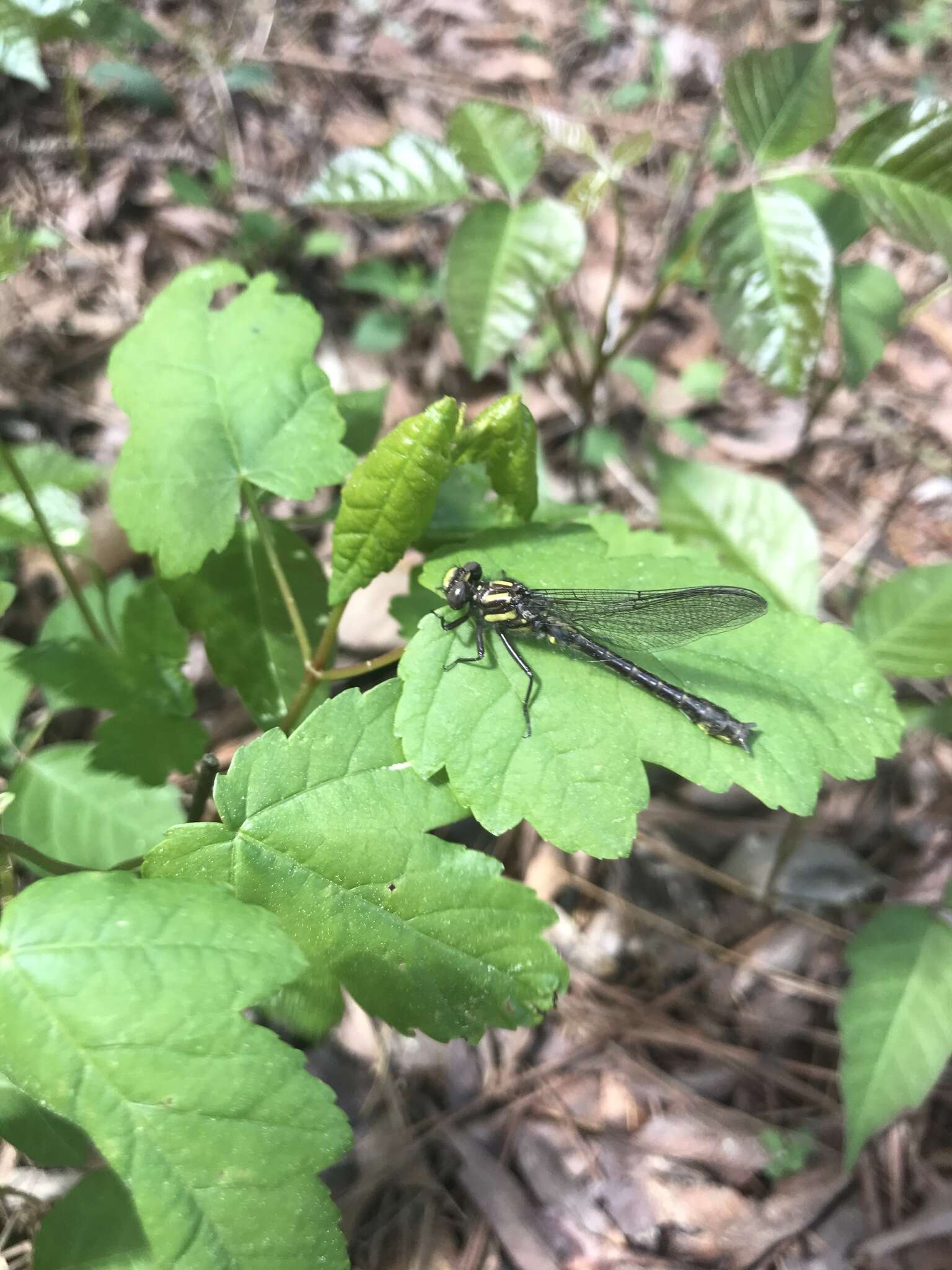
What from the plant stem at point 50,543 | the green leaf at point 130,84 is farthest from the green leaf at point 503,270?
the green leaf at point 130,84

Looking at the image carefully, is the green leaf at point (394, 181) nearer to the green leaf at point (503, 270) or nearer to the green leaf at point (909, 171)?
the green leaf at point (503, 270)

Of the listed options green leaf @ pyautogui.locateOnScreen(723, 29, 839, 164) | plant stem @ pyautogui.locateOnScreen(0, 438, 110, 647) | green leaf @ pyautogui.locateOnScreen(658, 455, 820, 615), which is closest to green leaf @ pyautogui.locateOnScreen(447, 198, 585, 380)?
green leaf @ pyautogui.locateOnScreen(723, 29, 839, 164)

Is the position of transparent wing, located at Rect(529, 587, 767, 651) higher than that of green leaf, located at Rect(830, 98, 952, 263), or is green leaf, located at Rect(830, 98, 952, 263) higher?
green leaf, located at Rect(830, 98, 952, 263)

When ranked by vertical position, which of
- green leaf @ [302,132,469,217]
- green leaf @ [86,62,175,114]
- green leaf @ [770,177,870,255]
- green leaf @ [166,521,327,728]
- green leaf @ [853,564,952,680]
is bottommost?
green leaf @ [853,564,952,680]

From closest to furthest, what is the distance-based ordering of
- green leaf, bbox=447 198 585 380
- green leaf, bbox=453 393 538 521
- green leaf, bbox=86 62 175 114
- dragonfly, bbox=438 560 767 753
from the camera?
green leaf, bbox=453 393 538 521, dragonfly, bbox=438 560 767 753, green leaf, bbox=447 198 585 380, green leaf, bbox=86 62 175 114

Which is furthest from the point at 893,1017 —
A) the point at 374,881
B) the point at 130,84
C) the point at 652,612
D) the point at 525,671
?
the point at 130,84

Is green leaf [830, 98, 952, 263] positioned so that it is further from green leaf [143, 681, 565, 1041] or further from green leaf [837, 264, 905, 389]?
green leaf [143, 681, 565, 1041]

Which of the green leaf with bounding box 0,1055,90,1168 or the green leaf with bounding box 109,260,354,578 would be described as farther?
the green leaf with bounding box 109,260,354,578

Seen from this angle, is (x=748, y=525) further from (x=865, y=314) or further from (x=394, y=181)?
(x=394, y=181)
